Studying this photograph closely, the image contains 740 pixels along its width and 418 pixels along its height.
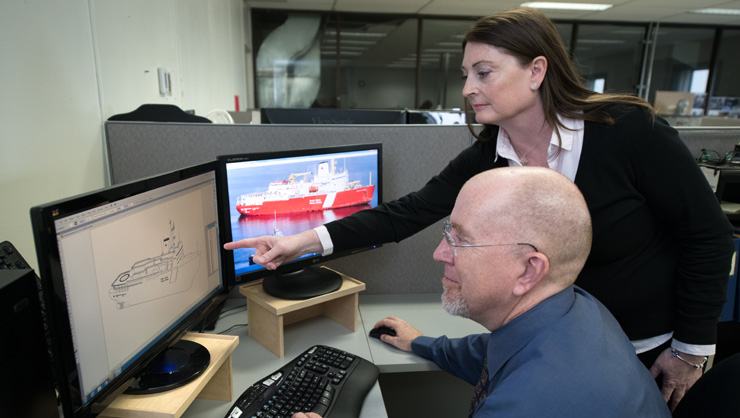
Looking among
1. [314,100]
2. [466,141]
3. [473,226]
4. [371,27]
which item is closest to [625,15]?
[371,27]

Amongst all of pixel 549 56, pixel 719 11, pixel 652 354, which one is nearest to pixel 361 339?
pixel 652 354

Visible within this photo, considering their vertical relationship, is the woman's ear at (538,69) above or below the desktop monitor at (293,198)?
above

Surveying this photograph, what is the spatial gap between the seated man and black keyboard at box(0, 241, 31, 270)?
68 centimetres

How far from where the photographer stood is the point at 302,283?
1.14 m

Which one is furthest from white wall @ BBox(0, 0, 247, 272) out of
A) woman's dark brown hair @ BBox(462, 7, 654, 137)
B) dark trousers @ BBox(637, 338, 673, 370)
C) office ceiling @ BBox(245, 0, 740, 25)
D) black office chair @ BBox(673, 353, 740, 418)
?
office ceiling @ BBox(245, 0, 740, 25)

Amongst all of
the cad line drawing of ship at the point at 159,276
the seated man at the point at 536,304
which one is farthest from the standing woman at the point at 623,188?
the seated man at the point at 536,304

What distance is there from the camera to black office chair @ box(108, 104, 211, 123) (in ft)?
4.10

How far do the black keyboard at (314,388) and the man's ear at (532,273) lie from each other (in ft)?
1.38

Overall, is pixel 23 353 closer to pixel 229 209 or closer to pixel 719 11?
pixel 229 209

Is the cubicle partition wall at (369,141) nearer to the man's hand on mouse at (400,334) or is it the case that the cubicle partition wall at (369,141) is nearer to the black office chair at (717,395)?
the man's hand on mouse at (400,334)

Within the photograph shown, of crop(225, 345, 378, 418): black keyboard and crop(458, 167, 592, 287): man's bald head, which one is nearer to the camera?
crop(458, 167, 592, 287): man's bald head

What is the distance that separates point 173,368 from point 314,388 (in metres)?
0.27

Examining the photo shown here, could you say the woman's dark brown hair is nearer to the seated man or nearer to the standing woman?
the standing woman

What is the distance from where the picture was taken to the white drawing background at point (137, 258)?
0.63 metres
